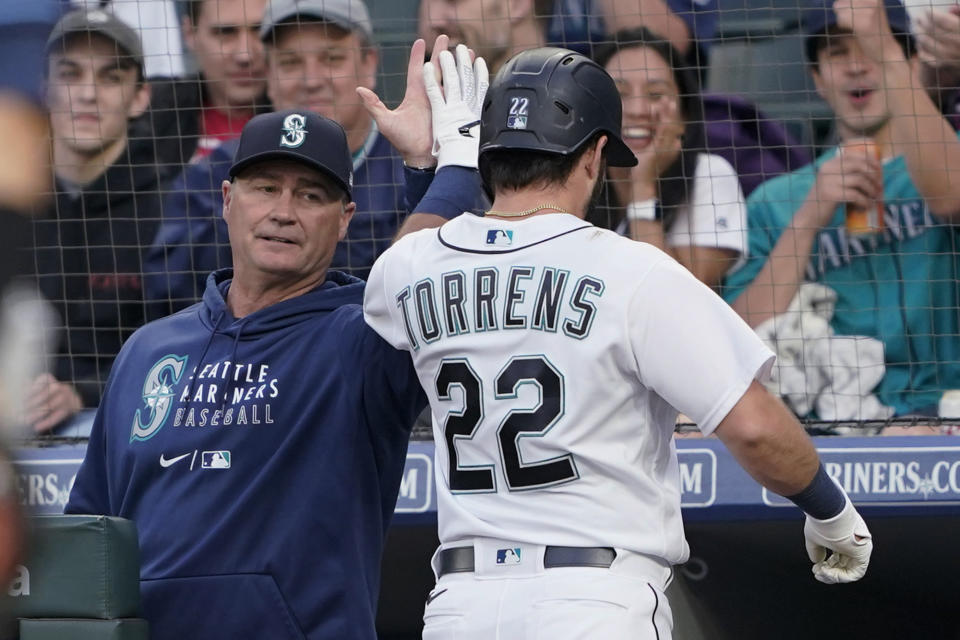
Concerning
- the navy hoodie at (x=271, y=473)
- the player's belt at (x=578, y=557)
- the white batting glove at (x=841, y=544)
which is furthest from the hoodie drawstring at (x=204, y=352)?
the white batting glove at (x=841, y=544)

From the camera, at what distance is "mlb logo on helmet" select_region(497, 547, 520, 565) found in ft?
A: 7.26

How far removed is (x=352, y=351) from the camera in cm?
266

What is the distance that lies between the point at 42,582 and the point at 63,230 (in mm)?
2313

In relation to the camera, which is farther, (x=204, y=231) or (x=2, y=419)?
(x=204, y=231)

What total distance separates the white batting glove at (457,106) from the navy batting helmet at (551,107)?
24 cm

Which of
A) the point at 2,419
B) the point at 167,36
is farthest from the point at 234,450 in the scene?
the point at 167,36

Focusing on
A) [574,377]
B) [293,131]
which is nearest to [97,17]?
[293,131]

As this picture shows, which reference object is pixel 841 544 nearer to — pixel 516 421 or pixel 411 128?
pixel 516 421

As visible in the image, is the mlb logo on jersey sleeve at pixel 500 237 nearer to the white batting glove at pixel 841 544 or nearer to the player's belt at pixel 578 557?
the player's belt at pixel 578 557

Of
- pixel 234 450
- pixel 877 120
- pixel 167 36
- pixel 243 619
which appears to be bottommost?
pixel 243 619

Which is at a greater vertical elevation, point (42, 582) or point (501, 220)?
point (501, 220)

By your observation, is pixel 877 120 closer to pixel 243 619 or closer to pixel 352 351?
pixel 352 351

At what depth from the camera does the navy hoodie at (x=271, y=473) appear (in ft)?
8.49

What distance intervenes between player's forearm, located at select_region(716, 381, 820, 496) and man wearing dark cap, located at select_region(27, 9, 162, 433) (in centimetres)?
266
